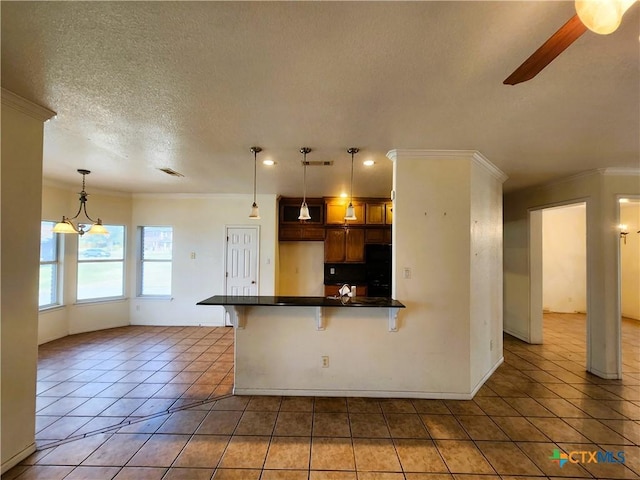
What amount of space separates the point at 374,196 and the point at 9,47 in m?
4.76

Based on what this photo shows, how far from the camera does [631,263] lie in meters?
6.41

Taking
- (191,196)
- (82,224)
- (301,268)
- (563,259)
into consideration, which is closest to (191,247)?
(191,196)

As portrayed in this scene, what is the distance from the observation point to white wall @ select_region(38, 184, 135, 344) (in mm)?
4520

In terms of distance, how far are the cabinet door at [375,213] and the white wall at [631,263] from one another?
219 inches

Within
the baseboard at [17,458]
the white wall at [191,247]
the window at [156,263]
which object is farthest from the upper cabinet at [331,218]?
the baseboard at [17,458]

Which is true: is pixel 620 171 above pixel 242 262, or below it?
above

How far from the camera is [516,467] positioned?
6.52 feet

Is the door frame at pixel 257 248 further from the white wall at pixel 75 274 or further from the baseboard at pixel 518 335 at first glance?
the baseboard at pixel 518 335

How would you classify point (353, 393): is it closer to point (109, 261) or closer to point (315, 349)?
point (315, 349)

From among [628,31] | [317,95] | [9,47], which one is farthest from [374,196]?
[9,47]

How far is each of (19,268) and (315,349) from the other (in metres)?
2.49

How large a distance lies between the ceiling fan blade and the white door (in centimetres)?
484

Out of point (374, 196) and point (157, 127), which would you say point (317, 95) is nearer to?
point (157, 127)

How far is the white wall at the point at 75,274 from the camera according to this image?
452cm
